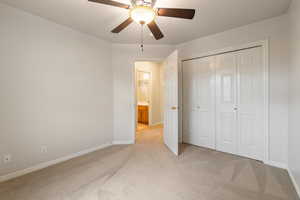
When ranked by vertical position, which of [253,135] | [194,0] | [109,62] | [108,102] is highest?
[194,0]

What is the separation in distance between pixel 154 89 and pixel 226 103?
3291mm

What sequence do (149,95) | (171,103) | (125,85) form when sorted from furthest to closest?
(149,95), (125,85), (171,103)

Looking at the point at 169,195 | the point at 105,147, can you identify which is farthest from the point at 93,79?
the point at 169,195

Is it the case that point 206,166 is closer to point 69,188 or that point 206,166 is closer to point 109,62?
point 69,188

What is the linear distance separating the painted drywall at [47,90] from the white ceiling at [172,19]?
0.27 metres

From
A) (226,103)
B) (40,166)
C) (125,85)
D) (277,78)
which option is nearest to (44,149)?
(40,166)

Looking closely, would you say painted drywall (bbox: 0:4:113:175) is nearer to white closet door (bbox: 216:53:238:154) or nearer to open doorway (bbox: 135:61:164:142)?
open doorway (bbox: 135:61:164:142)

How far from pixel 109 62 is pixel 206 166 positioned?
121 inches

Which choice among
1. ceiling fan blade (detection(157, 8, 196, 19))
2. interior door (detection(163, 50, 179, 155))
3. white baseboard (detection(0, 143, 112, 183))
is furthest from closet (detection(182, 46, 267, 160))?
white baseboard (detection(0, 143, 112, 183))

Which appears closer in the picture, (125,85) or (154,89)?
(125,85)

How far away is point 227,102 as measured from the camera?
3.05m

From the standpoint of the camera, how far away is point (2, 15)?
208cm

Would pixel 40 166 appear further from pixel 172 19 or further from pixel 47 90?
pixel 172 19

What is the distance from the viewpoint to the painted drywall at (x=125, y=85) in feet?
12.1
